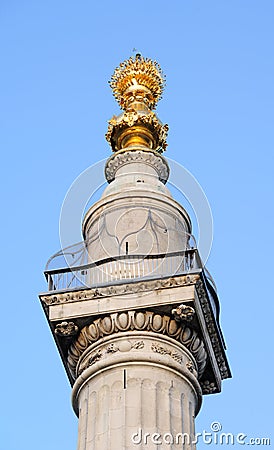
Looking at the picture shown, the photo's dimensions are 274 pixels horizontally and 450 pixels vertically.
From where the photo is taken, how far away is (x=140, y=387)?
91.9 ft

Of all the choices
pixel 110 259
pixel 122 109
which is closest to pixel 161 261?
pixel 110 259

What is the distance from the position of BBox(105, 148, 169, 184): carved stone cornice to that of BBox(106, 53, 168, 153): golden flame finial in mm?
340

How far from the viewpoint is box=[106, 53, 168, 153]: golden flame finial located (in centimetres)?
3709

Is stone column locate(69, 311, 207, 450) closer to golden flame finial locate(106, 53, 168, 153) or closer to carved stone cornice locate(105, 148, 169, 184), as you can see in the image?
carved stone cornice locate(105, 148, 169, 184)

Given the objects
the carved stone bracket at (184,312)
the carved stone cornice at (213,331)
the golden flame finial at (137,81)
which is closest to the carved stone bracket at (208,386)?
the carved stone cornice at (213,331)

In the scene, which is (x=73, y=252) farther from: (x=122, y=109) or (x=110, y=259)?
(x=122, y=109)

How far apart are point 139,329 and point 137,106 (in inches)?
447

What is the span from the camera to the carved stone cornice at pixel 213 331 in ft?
97.5

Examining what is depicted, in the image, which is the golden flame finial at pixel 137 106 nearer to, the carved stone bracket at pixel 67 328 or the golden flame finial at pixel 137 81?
the golden flame finial at pixel 137 81

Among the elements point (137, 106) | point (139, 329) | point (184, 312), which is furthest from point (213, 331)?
point (137, 106)

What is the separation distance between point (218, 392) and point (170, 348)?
336 centimetres

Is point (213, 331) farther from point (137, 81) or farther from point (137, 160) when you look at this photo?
point (137, 81)

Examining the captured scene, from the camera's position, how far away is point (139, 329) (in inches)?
1152

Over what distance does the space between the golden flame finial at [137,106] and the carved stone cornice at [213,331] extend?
25.9 ft
